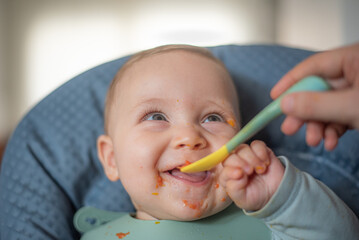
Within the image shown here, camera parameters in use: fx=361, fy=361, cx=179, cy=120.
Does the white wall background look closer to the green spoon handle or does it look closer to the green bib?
the green bib

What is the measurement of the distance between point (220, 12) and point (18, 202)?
3190mm

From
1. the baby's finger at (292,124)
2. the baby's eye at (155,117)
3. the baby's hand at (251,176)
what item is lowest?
the baby's hand at (251,176)

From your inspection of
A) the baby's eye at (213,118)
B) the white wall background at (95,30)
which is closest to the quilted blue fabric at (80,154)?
the baby's eye at (213,118)

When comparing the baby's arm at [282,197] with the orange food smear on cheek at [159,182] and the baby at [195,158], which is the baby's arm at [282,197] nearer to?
the baby at [195,158]

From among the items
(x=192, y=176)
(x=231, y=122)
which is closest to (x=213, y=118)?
(x=231, y=122)

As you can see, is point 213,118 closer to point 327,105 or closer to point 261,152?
point 261,152

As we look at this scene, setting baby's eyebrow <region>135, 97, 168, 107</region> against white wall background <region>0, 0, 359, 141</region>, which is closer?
baby's eyebrow <region>135, 97, 168, 107</region>

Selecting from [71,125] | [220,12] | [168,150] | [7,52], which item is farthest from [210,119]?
[7,52]

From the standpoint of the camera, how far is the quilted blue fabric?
90 centimetres

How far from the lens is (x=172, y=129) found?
70 centimetres

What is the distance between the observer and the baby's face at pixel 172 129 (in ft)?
2.19

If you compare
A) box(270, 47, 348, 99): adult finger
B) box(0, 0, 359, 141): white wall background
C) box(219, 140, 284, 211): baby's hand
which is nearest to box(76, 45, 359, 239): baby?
box(219, 140, 284, 211): baby's hand

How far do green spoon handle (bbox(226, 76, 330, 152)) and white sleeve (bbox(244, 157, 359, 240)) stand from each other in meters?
0.10

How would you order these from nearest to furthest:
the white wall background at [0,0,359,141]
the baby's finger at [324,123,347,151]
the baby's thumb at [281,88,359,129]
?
the baby's thumb at [281,88,359,129]
the baby's finger at [324,123,347,151]
the white wall background at [0,0,359,141]
